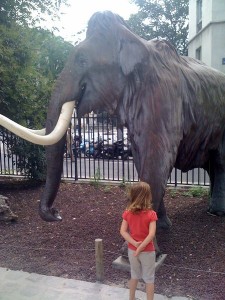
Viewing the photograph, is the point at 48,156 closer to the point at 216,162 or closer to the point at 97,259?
the point at 97,259

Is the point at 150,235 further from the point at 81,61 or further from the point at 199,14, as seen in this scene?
the point at 199,14

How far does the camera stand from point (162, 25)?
1430 inches

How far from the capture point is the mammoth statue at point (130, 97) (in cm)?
381

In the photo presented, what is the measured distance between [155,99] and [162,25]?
34.6 meters

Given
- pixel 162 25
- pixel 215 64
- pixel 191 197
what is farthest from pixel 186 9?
pixel 191 197

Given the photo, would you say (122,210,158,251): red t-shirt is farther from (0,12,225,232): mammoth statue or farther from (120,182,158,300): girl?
(0,12,225,232): mammoth statue

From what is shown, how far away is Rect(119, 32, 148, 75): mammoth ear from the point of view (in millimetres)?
3850

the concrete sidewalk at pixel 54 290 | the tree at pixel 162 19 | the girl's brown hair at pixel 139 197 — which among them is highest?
the tree at pixel 162 19

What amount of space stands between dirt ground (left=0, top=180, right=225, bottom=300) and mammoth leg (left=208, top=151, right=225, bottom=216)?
0.15 m

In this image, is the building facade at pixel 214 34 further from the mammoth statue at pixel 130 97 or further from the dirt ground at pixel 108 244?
the mammoth statue at pixel 130 97

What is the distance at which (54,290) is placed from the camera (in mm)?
3660

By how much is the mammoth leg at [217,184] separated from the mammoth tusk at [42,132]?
92.8 inches

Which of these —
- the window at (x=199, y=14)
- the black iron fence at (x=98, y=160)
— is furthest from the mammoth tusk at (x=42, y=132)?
the window at (x=199, y=14)

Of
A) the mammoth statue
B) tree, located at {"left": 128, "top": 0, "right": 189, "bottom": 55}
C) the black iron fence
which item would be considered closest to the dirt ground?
the mammoth statue
